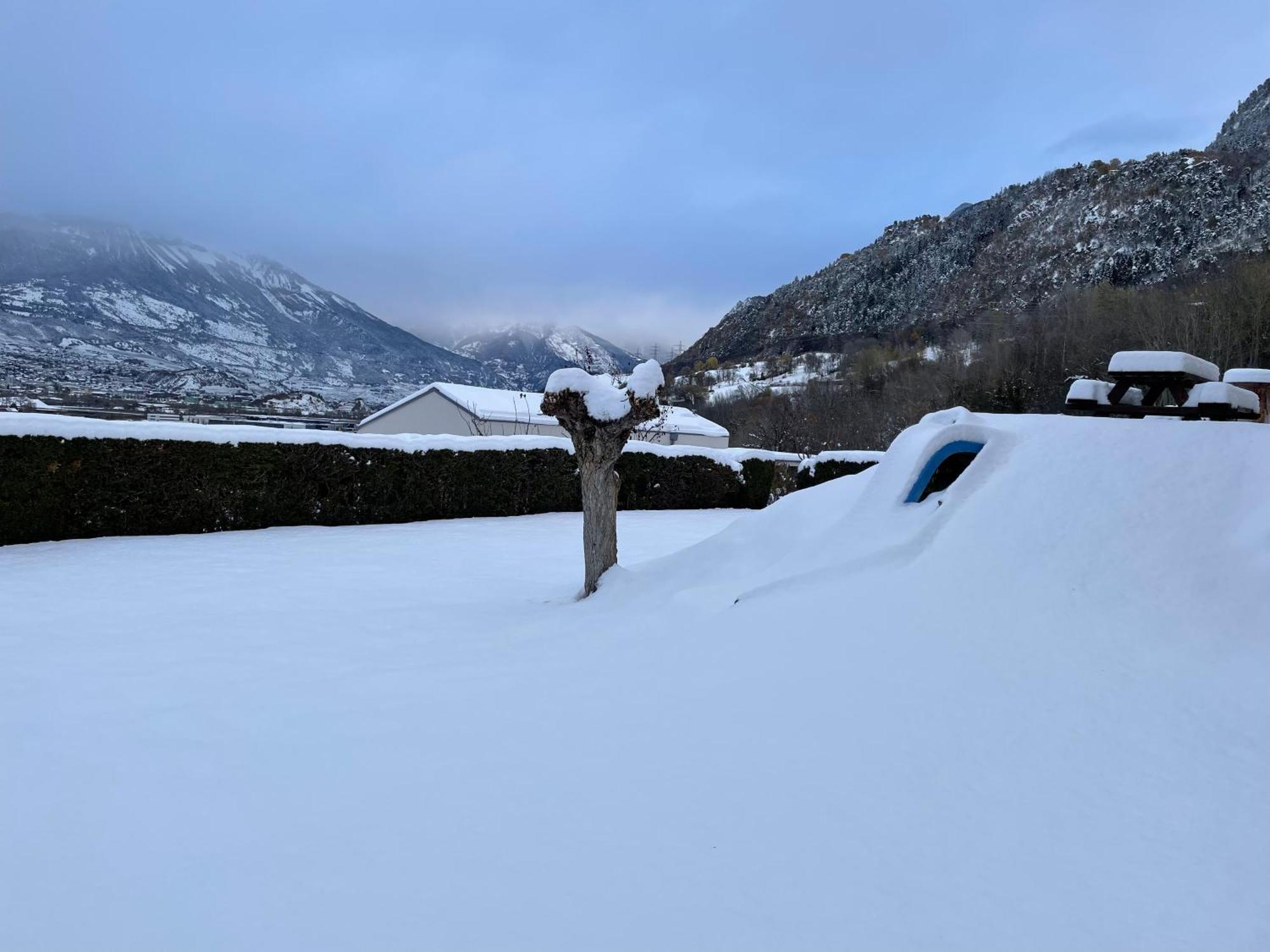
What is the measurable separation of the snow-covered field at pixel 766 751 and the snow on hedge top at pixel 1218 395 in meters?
1.30

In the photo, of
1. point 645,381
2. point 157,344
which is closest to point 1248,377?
point 645,381

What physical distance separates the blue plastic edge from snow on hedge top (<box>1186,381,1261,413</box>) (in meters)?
1.55

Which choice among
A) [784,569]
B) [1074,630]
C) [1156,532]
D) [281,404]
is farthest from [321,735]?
[281,404]

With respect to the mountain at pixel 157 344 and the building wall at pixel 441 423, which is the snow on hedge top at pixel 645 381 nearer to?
the building wall at pixel 441 423

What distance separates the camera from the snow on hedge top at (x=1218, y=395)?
4.62 m

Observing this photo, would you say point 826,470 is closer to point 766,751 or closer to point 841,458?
point 841,458

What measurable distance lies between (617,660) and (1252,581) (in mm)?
2716

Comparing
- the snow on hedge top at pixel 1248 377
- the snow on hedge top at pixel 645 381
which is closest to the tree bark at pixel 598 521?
the snow on hedge top at pixel 645 381

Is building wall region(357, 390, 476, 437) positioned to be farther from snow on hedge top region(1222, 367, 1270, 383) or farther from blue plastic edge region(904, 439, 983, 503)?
blue plastic edge region(904, 439, 983, 503)

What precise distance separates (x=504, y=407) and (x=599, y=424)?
87.2 ft

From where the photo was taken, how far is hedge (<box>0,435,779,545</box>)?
8.55 metres

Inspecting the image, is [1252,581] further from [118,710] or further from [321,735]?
[118,710]

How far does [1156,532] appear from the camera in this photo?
126 inches

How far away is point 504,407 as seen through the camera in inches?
1252
